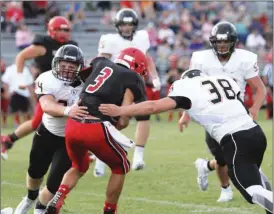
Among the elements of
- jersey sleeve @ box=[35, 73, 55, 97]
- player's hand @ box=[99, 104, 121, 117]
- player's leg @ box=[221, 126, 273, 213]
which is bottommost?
player's leg @ box=[221, 126, 273, 213]

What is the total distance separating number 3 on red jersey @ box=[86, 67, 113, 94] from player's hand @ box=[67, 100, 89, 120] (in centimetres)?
13

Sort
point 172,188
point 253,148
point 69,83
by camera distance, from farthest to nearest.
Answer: point 172,188 → point 69,83 → point 253,148

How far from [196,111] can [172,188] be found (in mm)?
2550

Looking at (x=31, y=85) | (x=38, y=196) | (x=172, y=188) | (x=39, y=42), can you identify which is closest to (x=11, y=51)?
(x=31, y=85)

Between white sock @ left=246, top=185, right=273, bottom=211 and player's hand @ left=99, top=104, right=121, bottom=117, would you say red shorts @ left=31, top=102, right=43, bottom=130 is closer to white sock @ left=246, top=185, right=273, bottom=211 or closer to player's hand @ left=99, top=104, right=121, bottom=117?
player's hand @ left=99, top=104, right=121, bottom=117

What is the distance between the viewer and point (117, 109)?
5.61 metres

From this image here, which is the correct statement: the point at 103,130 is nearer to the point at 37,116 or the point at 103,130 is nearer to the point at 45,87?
the point at 45,87

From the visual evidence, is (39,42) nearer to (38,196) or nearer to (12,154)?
(12,154)

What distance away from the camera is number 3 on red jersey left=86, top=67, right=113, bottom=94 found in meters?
5.73

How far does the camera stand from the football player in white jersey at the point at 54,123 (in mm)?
6070

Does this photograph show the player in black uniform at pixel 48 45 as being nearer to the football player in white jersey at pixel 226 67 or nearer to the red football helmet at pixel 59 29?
the red football helmet at pixel 59 29

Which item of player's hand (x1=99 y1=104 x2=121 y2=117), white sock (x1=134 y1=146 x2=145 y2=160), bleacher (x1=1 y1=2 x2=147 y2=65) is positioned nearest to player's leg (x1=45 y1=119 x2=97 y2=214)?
player's hand (x1=99 y1=104 x2=121 y2=117)

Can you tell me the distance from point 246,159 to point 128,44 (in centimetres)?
372

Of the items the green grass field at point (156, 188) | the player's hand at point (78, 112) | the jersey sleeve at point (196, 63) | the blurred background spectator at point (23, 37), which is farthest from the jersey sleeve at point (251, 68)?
the blurred background spectator at point (23, 37)
